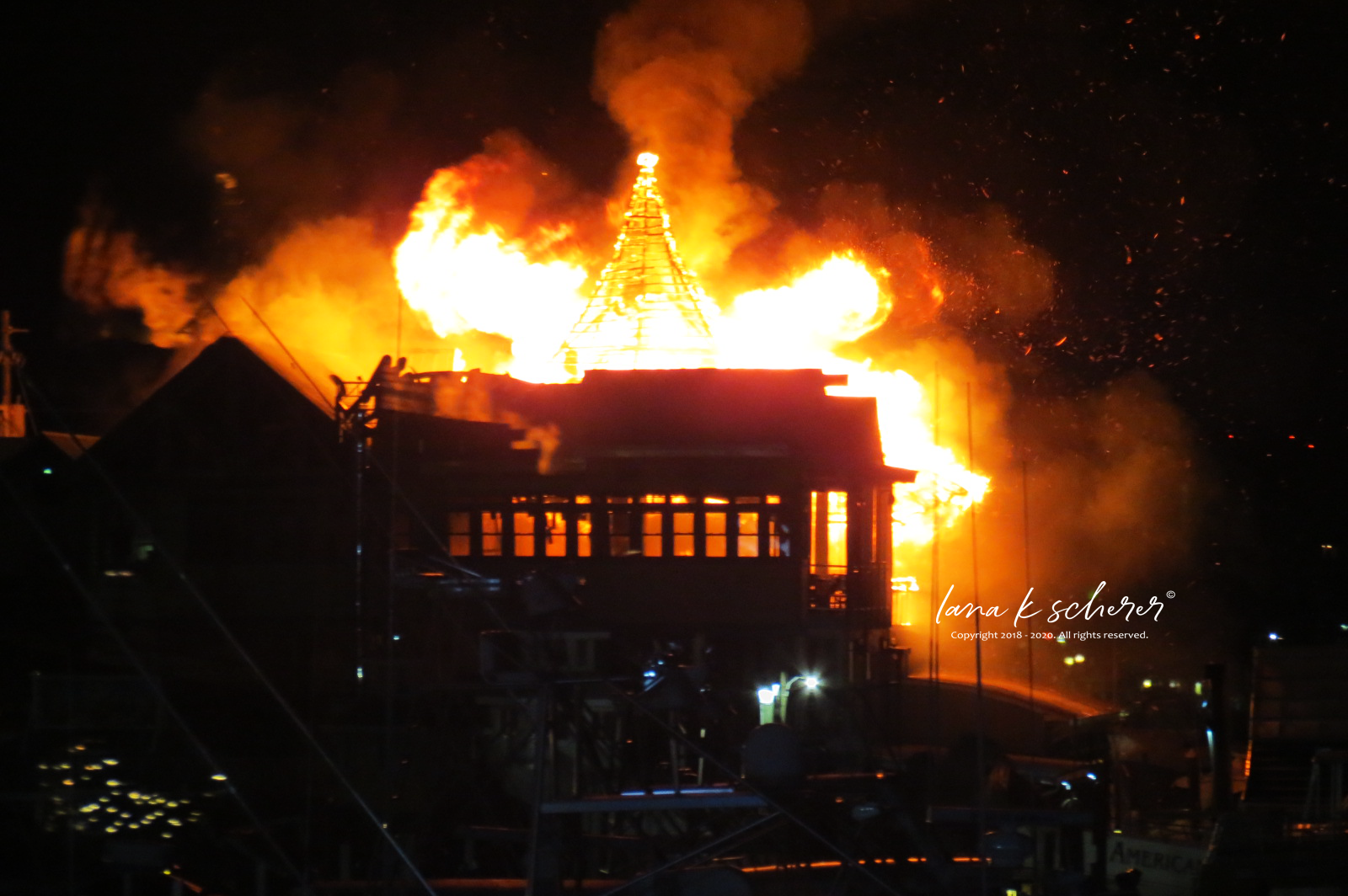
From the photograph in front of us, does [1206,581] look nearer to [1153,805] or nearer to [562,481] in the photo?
[1153,805]

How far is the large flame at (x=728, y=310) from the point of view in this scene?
3131 cm

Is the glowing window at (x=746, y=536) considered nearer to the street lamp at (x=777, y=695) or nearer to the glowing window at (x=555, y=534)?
the street lamp at (x=777, y=695)

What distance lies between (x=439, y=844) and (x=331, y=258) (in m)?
20.4

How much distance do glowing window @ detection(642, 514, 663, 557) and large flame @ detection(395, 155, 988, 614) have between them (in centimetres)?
783

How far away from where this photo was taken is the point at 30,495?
25016mm

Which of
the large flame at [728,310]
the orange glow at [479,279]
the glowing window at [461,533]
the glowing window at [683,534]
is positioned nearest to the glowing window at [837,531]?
the glowing window at [683,534]

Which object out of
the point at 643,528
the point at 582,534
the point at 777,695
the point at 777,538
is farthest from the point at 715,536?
the point at 777,695

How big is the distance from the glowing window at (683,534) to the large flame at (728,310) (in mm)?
7789

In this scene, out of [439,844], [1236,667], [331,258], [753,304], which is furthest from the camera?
[1236,667]

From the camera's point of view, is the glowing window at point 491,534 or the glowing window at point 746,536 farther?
the glowing window at point 491,534

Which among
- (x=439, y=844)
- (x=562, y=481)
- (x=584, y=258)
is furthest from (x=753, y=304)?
(x=439, y=844)

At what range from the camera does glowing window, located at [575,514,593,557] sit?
23.4 metres

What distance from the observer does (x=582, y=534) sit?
23391mm

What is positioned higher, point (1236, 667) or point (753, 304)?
point (753, 304)
